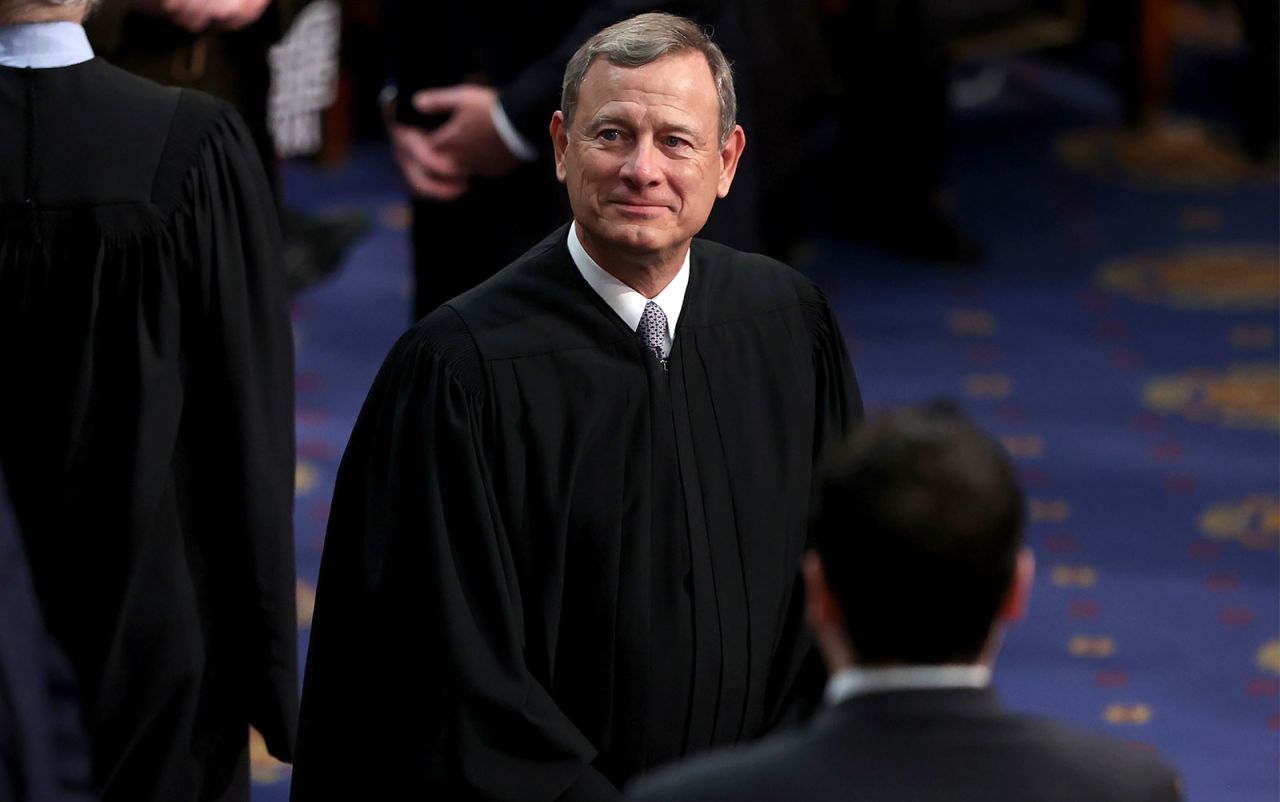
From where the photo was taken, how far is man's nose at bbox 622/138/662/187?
90.7 inches

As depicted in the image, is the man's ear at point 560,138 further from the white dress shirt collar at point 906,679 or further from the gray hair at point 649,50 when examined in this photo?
the white dress shirt collar at point 906,679

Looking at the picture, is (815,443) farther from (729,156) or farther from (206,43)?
(206,43)

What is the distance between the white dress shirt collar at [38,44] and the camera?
2.74m

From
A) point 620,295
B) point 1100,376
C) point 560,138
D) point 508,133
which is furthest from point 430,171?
point 1100,376

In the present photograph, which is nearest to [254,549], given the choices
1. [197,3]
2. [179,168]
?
[179,168]

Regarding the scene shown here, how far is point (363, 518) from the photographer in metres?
2.37

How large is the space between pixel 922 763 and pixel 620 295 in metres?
0.97

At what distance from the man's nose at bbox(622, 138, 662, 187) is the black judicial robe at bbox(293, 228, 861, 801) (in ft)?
0.48

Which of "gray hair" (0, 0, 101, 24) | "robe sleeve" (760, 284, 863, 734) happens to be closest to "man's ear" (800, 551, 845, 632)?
"robe sleeve" (760, 284, 863, 734)

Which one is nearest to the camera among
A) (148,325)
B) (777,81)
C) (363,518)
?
(363,518)

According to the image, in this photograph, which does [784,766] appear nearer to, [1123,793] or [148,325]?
[1123,793]

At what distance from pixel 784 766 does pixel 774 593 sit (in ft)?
2.98

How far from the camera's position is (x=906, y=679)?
1.54 meters

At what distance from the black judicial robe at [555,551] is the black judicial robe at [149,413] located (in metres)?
0.52
